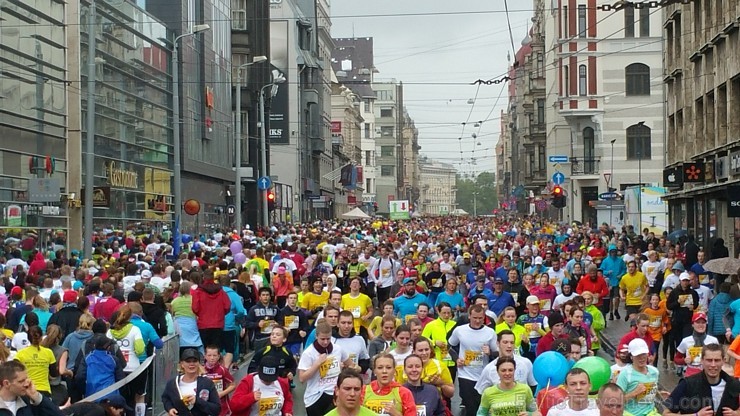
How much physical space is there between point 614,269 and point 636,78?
Answer: 46.3 m

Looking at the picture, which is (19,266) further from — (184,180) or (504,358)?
(184,180)

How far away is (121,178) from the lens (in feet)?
142

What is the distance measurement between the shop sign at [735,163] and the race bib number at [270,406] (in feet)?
61.8

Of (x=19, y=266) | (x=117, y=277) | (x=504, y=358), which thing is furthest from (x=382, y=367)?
(x=19, y=266)

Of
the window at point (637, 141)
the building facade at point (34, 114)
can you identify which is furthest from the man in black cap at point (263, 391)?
the window at point (637, 141)

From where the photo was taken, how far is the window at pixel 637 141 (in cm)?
7156

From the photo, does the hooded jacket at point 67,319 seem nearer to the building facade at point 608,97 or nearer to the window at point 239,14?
the window at point 239,14

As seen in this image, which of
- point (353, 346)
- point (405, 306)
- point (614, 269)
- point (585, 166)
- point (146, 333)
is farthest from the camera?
point (585, 166)

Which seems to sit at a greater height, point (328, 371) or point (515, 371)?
point (515, 371)

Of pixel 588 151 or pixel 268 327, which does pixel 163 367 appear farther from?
pixel 588 151

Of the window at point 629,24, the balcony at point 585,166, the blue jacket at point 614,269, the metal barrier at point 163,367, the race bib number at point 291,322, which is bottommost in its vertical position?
the metal barrier at point 163,367

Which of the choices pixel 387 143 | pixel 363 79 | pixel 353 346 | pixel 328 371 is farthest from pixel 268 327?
pixel 387 143

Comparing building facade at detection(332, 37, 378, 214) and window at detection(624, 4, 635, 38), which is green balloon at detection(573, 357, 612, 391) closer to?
window at detection(624, 4, 635, 38)

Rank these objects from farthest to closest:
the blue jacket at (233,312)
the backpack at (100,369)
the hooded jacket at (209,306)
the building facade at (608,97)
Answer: the building facade at (608,97) < the blue jacket at (233,312) < the hooded jacket at (209,306) < the backpack at (100,369)
